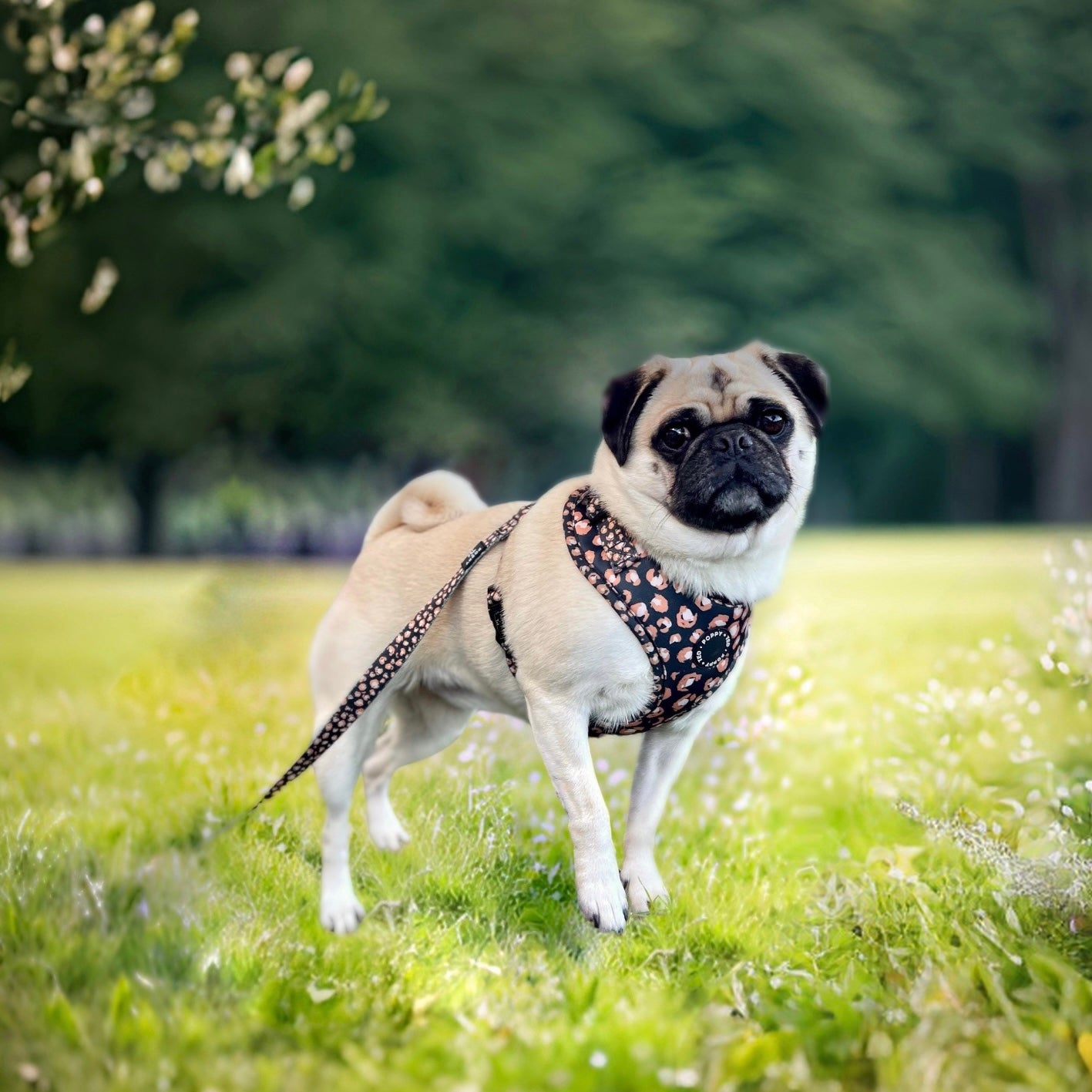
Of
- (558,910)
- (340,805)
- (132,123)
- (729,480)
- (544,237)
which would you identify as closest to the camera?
(729,480)

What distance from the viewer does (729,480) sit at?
209 centimetres

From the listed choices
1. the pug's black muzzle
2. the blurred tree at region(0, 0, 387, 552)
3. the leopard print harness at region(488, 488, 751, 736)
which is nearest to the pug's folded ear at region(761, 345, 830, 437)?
the pug's black muzzle

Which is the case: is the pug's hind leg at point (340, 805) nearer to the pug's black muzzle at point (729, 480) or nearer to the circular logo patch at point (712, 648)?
the circular logo patch at point (712, 648)

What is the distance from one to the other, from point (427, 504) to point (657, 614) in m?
0.80

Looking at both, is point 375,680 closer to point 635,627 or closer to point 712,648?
point 635,627

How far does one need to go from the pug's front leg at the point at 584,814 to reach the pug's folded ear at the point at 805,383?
72 centimetres

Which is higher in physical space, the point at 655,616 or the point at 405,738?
the point at 655,616

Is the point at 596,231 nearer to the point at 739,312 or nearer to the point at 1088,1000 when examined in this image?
the point at 739,312

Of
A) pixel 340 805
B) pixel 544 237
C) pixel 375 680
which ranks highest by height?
pixel 375 680

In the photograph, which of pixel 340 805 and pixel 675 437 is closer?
pixel 675 437

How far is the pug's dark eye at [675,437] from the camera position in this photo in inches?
85.4

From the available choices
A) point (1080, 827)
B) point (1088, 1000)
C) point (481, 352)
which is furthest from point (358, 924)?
point (481, 352)

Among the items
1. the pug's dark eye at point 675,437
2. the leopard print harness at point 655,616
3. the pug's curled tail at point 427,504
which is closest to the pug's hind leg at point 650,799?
the leopard print harness at point 655,616

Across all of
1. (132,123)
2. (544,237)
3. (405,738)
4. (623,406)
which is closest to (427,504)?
(405,738)
